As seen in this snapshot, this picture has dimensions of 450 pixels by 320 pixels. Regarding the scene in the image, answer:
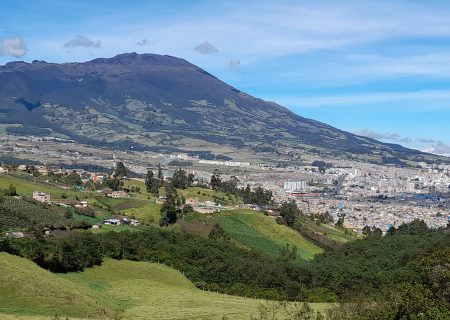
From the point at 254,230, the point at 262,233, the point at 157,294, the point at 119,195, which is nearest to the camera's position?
the point at 157,294

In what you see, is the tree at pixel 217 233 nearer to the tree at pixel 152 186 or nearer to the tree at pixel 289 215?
the tree at pixel 289 215

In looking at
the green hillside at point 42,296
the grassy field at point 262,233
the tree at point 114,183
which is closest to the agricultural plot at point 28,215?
the grassy field at point 262,233

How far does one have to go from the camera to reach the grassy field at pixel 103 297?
31.5 m

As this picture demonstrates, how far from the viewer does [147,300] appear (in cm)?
3825

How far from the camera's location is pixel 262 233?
74.9 metres

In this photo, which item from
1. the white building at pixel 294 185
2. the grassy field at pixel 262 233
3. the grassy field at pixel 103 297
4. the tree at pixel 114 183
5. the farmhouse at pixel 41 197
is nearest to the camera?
the grassy field at pixel 103 297

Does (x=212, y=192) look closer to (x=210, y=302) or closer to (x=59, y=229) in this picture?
(x=59, y=229)

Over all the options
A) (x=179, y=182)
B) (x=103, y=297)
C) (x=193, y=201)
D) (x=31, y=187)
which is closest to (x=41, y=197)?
(x=31, y=187)

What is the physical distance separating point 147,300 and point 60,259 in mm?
8009

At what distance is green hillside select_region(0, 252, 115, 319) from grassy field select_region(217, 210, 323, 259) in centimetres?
3396

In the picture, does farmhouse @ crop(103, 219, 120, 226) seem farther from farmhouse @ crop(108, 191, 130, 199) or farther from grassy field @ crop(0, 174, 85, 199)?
farmhouse @ crop(108, 191, 130, 199)

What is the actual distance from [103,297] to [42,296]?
5.27 meters

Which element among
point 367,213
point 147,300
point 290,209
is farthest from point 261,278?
point 367,213

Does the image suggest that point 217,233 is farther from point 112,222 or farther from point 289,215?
point 289,215
